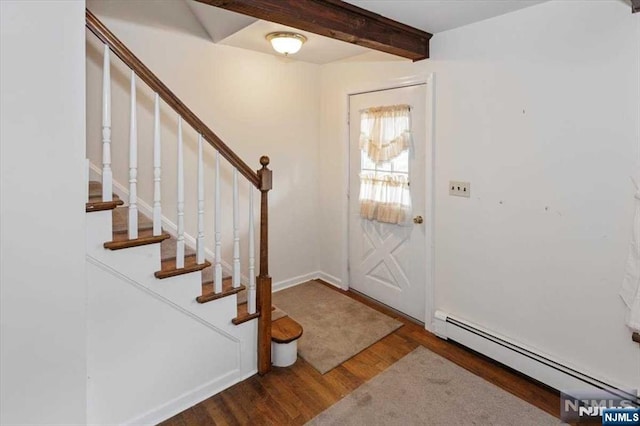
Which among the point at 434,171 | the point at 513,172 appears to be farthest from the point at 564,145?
the point at 434,171

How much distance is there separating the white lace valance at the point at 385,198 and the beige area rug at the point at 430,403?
50.1 inches

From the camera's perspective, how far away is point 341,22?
2.11 metres

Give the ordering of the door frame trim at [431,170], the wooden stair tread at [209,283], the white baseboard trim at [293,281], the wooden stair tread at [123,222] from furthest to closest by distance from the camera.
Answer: the white baseboard trim at [293,281], the door frame trim at [431,170], the wooden stair tread at [209,283], the wooden stair tread at [123,222]

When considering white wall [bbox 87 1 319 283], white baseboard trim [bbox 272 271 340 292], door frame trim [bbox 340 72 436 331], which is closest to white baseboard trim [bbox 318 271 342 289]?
white baseboard trim [bbox 272 271 340 292]

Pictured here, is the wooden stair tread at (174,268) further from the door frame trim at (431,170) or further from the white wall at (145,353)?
the door frame trim at (431,170)

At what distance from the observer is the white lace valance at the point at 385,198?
3066 millimetres

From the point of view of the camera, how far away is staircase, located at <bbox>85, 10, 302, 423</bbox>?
1.69 meters

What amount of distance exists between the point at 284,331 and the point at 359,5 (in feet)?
7.04

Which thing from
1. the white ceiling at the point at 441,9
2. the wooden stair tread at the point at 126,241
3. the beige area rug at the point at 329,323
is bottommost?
the beige area rug at the point at 329,323

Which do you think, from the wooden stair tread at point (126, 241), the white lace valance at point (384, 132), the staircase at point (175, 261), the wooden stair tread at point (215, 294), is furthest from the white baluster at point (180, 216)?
the white lace valance at point (384, 132)

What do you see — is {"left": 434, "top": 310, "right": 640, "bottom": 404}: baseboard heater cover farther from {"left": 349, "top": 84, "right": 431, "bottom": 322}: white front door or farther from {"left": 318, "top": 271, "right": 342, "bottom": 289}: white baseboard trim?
{"left": 318, "top": 271, "right": 342, "bottom": 289}: white baseboard trim

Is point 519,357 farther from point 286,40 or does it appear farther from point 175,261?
point 286,40

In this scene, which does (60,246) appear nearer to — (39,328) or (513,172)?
(39,328)

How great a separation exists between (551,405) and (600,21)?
2161mm
